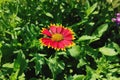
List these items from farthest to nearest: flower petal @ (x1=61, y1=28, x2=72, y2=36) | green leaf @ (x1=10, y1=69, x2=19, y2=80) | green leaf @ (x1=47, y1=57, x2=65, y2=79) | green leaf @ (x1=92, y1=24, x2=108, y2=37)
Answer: green leaf @ (x1=92, y1=24, x2=108, y2=37) < flower petal @ (x1=61, y1=28, x2=72, y2=36) < green leaf @ (x1=47, y1=57, x2=65, y2=79) < green leaf @ (x1=10, y1=69, x2=19, y2=80)

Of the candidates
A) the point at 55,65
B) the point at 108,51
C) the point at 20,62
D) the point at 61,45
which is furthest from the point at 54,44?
the point at 108,51

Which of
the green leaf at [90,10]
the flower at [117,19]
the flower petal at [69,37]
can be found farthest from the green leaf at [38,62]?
the flower at [117,19]

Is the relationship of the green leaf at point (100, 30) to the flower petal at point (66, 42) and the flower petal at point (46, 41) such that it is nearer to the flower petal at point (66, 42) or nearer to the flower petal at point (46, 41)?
the flower petal at point (66, 42)

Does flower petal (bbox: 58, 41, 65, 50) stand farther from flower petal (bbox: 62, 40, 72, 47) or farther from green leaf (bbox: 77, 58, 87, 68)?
green leaf (bbox: 77, 58, 87, 68)

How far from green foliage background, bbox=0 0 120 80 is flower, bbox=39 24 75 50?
9cm

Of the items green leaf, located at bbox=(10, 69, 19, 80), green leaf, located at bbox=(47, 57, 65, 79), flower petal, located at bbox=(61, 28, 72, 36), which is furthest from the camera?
flower petal, located at bbox=(61, 28, 72, 36)

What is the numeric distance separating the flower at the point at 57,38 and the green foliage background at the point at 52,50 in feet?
0.31

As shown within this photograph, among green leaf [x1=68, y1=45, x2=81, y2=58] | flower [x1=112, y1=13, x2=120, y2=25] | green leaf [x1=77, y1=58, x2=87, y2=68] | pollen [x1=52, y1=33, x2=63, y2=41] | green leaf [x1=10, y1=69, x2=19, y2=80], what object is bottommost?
green leaf [x1=10, y1=69, x2=19, y2=80]

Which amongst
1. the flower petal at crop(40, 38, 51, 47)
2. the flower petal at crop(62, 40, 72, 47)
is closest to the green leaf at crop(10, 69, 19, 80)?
the flower petal at crop(40, 38, 51, 47)

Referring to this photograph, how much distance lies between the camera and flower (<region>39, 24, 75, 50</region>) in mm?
2338

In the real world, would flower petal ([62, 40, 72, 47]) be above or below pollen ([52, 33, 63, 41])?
below

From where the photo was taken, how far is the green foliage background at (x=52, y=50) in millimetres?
2432

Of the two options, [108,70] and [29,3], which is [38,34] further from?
[108,70]

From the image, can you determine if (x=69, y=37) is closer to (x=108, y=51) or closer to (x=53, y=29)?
(x=53, y=29)
